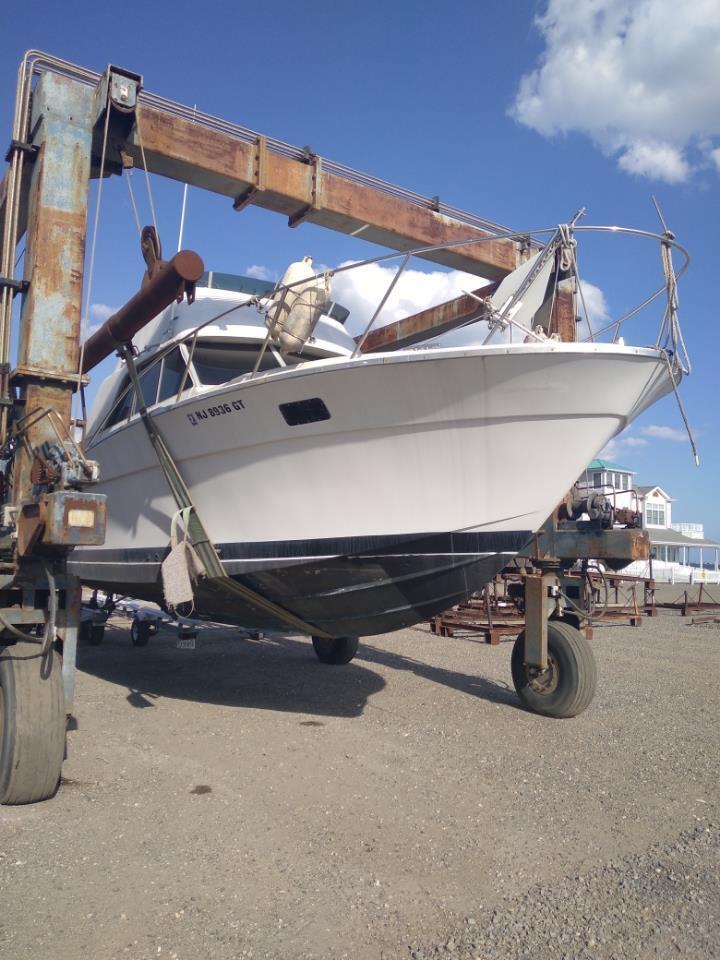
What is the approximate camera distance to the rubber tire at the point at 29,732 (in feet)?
12.2

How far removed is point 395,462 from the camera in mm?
4691

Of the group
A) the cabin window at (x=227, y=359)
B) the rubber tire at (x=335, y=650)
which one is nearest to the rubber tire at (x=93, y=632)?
the rubber tire at (x=335, y=650)

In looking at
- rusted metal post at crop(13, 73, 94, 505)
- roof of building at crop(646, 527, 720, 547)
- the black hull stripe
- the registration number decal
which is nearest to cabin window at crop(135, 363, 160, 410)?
the registration number decal

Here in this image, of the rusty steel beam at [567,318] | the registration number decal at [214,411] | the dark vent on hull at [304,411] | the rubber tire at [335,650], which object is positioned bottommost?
the rubber tire at [335,650]

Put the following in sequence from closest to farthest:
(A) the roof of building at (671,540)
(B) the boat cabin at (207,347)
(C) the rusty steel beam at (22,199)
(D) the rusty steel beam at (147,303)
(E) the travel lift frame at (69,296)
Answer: (E) the travel lift frame at (69,296) → (D) the rusty steel beam at (147,303) → (C) the rusty steel beam at (22,199) → (B) the boat cabin at (207,347) → (A) the roof of building at (671,540)

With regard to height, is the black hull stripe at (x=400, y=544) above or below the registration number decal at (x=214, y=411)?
below

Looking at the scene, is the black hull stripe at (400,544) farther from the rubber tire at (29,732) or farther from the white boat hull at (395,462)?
the rubber tire at (29,732)

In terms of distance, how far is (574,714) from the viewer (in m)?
6.13

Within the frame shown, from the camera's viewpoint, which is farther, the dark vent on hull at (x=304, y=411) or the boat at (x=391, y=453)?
the dark vent on hull at (x=304, y=411)

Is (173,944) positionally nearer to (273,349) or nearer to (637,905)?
(637,905)

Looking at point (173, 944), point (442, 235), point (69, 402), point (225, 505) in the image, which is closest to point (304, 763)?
point (225, 505)

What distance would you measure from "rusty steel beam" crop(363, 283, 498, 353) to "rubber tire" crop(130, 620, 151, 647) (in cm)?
446

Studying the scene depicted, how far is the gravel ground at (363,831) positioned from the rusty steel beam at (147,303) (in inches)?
113

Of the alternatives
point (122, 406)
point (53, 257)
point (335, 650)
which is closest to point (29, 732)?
point (53, 257)
